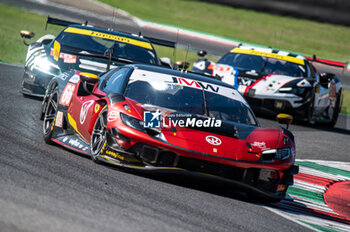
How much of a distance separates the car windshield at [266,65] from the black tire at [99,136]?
7.39 meters

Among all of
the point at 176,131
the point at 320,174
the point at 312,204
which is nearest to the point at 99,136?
the point at 176,131

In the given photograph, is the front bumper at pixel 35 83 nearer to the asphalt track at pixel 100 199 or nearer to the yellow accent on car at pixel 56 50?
the yellow accent on car at pixel 56 50

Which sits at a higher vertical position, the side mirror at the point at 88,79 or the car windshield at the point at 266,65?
the car windshield at the point at 266,65

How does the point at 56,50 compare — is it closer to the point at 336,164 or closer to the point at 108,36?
the point at 108,36

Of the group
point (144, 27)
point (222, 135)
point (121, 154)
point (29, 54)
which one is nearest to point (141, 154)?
point (121, 154)

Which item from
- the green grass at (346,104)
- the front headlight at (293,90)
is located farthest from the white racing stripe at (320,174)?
A: the green grass at (346,104)

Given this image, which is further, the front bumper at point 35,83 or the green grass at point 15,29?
the green grass at point 15,29

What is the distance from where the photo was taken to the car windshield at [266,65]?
13539 mm

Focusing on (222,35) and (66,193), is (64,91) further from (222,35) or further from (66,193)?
(222,35)

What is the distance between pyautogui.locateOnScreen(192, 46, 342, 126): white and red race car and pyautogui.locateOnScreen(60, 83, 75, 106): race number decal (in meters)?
5.68

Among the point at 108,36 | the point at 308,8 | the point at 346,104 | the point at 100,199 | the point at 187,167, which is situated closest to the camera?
the point at 100,199

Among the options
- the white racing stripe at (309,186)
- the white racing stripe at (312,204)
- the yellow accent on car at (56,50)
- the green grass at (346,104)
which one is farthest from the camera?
the green grass at (346,104)

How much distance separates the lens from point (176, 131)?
5953mm

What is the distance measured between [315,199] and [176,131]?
79.7 inches
